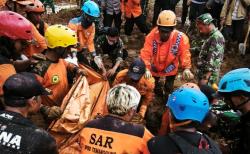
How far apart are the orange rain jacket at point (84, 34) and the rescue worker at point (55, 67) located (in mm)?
1936

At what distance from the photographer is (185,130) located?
3236 millimetres

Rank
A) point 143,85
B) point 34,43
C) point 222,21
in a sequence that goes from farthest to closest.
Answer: point 222,21
point 34,43
point 143,85

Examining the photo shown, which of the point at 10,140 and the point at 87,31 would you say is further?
the point at 87,31

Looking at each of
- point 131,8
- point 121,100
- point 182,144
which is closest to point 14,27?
point 121,100

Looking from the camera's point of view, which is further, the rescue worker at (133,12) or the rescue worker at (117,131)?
the rescue worker at (133,12)

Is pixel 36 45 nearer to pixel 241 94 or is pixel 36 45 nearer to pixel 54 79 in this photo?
pixel 54 79

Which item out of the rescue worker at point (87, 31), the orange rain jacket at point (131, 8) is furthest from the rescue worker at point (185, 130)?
the orange rain jacket at point (131, 8)

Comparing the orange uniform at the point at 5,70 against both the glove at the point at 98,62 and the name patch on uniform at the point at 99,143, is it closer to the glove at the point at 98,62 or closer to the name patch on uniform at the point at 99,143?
the name patch on uniform at the point at 99,143

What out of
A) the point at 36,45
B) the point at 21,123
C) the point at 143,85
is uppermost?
the point at 21,123

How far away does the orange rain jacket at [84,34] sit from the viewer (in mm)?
6977

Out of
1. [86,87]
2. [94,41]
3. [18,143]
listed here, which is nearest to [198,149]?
[18,143]

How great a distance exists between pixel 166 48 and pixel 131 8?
314 centimetres

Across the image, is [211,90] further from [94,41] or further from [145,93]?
[94,41]

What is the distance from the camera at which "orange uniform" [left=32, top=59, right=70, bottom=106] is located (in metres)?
4.74
